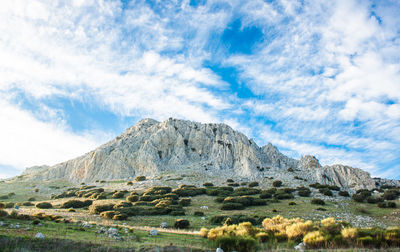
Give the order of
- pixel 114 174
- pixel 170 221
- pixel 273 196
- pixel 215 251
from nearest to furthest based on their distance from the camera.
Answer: pixel 215 251 → pixel 170 221 → pixel 273 196 → pixel 114 174

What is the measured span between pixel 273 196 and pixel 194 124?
Answer: 6180cm

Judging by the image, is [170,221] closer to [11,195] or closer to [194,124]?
[11,195]

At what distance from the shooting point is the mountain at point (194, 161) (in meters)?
66.7

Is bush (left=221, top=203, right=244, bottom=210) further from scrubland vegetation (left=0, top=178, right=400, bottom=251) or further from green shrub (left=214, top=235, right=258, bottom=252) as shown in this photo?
green shrub (left=214, top=235, right=258, bottom=252)

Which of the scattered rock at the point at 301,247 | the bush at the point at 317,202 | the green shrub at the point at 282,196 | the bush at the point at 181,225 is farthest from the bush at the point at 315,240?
the green shrub at the point at 282,196

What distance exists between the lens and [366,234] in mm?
13641

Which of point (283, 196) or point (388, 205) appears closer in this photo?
point (388, 205)

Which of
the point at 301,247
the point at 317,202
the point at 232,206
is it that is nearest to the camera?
the point at 301,247

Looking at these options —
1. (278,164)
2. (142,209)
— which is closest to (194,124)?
(278,164)

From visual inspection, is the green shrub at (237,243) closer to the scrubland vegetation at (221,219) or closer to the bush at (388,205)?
the scrubland vegetation at (221,219)

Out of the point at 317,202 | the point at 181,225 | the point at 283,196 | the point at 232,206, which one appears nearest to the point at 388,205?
the point at 317,202

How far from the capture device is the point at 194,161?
81562 mm

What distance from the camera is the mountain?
6669 cm

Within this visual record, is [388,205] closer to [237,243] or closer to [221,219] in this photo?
[221,219]
